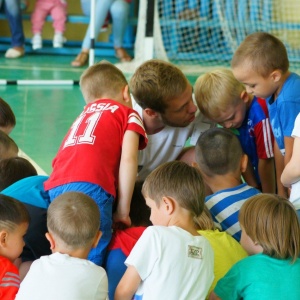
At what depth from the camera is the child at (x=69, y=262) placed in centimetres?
187

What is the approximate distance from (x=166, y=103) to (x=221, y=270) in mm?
893

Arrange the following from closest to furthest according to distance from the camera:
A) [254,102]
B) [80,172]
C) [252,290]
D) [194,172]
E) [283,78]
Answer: [252,290] < [194,172] < [80,172] < [283,78] < [254,102]

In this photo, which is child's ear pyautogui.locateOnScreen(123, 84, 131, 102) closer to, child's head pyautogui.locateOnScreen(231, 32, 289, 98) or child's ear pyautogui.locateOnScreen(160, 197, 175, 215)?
child's head pyautogui.locateOnScreen(231, 32, 289, 98)

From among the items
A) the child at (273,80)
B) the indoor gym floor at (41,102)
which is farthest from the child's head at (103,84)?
the indoor gym floor at (41,102)

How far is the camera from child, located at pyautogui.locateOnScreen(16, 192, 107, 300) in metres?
1.87

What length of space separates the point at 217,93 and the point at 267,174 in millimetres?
476

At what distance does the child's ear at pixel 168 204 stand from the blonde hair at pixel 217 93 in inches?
38.7

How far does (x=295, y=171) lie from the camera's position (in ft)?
7.99

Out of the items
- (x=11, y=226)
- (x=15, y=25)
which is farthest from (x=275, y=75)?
(x=15, y=25)

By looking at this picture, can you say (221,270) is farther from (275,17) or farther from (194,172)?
(275,17)

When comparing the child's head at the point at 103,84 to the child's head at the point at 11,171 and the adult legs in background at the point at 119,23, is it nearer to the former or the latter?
the child's head at the point at 11,171

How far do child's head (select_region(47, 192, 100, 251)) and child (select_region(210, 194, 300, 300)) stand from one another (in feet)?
1.45

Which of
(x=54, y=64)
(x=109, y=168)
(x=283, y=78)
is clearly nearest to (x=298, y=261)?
(x=109, y=168)

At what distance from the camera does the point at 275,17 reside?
7621 millimetres
